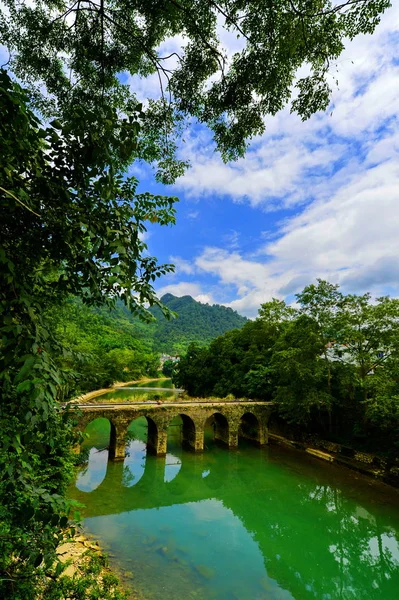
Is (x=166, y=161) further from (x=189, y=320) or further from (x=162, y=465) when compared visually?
(x=189, y=320)

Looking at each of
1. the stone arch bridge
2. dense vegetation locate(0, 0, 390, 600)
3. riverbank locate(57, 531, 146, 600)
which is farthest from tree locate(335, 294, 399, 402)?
dense vegetation locate(0, 0, 390, 600)

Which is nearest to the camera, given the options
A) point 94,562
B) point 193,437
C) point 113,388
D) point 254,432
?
point 94,562

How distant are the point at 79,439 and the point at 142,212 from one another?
1.74m

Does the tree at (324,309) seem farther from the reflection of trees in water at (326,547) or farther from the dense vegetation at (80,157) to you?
the dense vegetation at (80,157)

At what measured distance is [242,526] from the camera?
10289mm

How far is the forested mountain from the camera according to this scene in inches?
4321

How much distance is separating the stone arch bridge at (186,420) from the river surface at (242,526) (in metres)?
1.14

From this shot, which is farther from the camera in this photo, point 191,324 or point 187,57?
point 191,324

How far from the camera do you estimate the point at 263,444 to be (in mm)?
19578

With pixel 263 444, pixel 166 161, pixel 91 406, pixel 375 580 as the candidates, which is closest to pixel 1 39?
pixel 166 161

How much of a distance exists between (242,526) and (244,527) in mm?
80

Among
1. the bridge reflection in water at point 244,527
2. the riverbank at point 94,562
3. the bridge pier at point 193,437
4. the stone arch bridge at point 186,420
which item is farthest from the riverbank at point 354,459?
the riverbank at point 94,562

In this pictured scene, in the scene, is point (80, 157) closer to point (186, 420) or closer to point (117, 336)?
point (186, 420)

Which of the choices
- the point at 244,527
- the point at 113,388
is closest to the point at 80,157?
the point at 244,527
